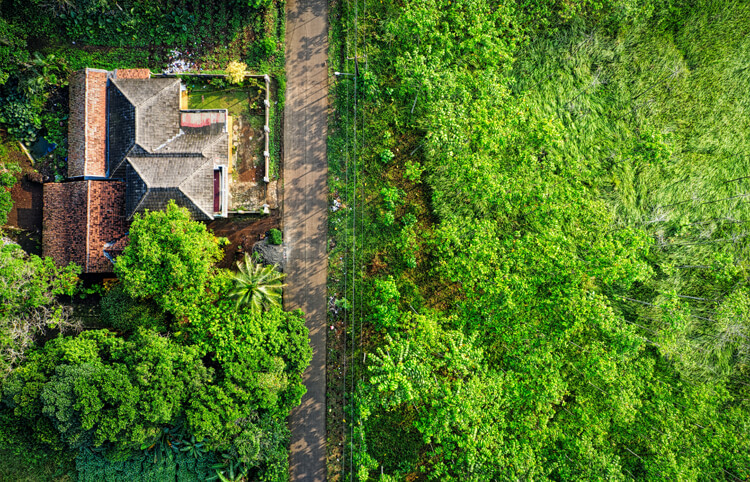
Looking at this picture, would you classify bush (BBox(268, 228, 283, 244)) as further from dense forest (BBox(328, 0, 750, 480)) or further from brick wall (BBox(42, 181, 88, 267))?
brick wall (BBox(42, 181, 88, 267))

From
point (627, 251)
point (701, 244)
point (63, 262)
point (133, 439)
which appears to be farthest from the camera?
point (701, 244)

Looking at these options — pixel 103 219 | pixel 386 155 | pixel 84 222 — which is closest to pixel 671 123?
pixel 386 155

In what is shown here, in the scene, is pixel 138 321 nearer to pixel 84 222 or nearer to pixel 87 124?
pixel 84 222

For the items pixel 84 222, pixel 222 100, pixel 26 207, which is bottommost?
pixel 84 222

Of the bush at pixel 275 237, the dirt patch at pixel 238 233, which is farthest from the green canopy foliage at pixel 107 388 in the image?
the bush at pixel 275 237

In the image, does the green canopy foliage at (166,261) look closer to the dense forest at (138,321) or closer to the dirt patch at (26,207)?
the dense forest at (138,321)

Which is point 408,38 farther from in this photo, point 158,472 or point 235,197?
point 158,472

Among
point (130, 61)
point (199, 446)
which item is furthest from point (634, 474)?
point (130, 61)
